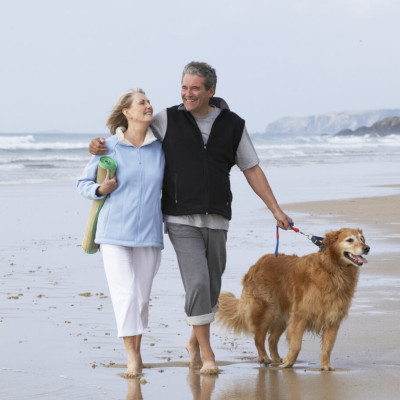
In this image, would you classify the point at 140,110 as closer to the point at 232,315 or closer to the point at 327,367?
the point at 232,315

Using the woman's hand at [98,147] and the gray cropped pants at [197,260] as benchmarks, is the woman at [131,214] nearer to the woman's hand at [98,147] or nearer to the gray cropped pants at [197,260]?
the woman's hand at [98,147]

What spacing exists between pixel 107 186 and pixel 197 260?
2.30 ft

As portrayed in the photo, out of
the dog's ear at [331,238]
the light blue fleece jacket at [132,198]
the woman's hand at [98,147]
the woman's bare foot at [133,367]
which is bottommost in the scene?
the woman's bare foot at [133,367]

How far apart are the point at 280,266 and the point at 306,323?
1.48ft

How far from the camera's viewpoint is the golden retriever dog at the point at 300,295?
493 cm

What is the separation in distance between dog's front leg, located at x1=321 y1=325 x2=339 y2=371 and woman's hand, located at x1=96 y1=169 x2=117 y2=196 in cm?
161

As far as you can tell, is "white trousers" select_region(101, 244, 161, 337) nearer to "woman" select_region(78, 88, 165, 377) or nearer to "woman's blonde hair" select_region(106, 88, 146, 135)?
"woman" select_region(78, 88, 165, 377)

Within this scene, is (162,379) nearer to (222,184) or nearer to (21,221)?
(222,184)

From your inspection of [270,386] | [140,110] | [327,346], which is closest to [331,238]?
[327,346]

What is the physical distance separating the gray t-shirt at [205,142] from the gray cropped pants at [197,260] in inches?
1.4

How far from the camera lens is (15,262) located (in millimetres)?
8703

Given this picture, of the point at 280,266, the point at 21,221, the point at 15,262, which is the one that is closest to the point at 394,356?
the point at 280,266

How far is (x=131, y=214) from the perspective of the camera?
475cm

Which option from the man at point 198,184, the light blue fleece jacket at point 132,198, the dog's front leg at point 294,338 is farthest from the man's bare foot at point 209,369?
the light blue fleece jacket at point 132,198
